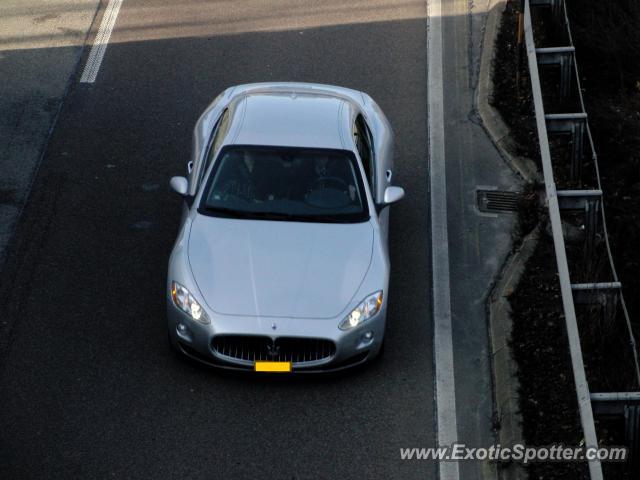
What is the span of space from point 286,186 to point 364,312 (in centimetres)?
149

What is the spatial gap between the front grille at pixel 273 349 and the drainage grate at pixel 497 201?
337cm

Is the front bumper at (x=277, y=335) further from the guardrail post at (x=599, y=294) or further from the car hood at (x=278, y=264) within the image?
the guardrail post at (x=599, y=294)

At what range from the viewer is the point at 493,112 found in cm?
1367

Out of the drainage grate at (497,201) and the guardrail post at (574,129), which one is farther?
the drainage grate at (497,201)

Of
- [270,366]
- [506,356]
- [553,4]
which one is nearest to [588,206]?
→ [506,356]

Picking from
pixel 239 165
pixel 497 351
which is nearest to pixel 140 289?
pixel 239 165

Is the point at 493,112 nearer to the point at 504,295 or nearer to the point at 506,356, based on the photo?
the point at 504,295

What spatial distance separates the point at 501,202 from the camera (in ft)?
40.0

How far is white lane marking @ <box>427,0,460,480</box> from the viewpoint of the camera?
9.32m

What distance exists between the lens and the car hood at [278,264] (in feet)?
30.7

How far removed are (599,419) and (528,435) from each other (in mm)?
834

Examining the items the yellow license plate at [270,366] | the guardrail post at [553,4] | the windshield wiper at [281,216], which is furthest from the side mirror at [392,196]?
the guardrail post at [553,4]

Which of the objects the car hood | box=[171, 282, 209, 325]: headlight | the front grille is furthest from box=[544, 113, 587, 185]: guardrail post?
box=[171, 282, 209, 325]: headlight

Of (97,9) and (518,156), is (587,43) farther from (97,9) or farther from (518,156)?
(97,9)
